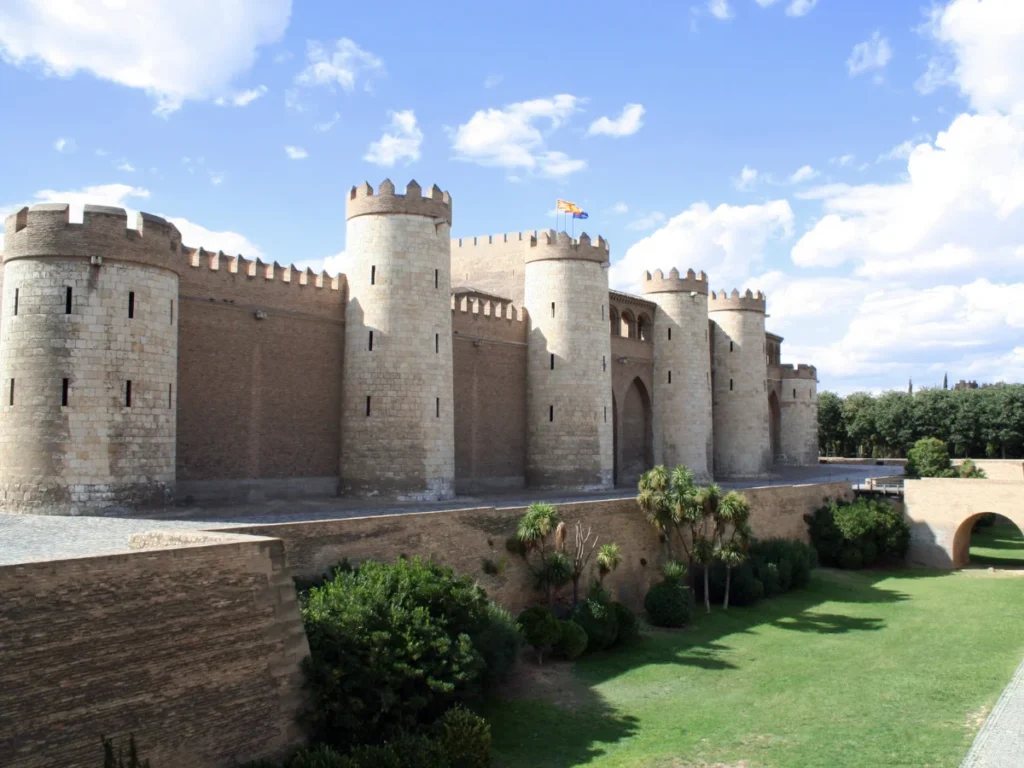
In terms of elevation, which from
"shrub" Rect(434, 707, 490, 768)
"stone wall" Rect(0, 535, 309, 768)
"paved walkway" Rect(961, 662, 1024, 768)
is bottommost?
"paved walkway" Rect(961, 662, 1024, 768)

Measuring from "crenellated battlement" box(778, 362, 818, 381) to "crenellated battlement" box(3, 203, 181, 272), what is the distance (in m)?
39.3

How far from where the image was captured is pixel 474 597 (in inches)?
634

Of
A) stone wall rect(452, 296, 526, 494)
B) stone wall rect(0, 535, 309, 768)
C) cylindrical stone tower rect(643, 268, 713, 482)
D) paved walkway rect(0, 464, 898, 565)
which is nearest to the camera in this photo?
stone wall rect(0, 535, 309, 768)

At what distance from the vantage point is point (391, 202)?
25.1m

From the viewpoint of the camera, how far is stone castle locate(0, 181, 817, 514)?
1838 cm

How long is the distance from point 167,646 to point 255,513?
8528 millimetres

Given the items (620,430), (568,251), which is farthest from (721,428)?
(568,251)

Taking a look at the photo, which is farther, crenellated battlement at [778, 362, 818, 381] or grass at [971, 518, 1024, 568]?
crenellated battlement at [778, 362, 818, 381]

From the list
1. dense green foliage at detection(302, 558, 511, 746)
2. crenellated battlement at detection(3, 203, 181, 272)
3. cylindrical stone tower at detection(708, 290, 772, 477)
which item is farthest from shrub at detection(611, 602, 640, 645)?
cylindrical stone tower at detection(708, 290, 772, 477)

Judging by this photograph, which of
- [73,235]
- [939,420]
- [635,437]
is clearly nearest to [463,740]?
[73,235]

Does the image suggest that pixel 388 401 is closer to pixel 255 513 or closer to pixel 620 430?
pixel 255 513

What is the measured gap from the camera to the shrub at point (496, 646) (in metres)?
16.1

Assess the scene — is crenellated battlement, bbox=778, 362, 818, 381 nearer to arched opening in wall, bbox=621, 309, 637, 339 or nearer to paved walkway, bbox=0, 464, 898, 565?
arched opening in wall, bbox=621, 309, 637, 339

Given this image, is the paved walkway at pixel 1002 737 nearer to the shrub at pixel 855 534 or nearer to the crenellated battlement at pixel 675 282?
the shrub at pixel 855 534
